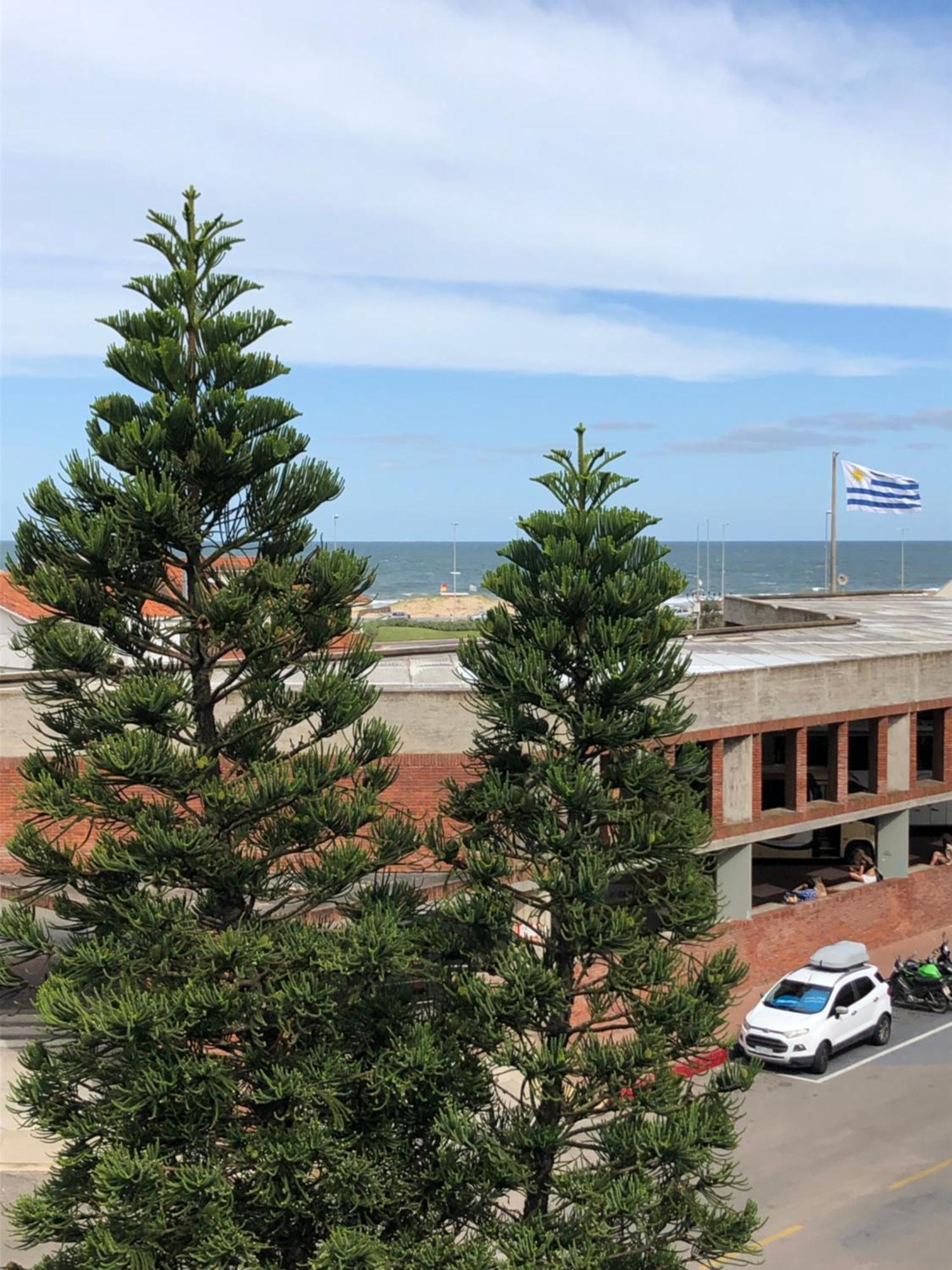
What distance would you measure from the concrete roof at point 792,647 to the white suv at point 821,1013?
6.12m

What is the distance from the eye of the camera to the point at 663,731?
1491 cm

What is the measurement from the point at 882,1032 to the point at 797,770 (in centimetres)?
556

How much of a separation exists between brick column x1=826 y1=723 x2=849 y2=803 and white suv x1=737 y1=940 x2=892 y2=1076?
3.72m

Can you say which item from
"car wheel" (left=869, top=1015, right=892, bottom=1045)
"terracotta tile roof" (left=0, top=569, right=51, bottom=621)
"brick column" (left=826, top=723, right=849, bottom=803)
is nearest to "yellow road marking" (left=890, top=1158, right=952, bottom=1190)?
"car wheel" (left=869, top=1015, right=892, bottom=1045)

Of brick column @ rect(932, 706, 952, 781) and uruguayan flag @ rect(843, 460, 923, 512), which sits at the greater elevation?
uruguayan flag @ rect(843, 460, 923, 512)

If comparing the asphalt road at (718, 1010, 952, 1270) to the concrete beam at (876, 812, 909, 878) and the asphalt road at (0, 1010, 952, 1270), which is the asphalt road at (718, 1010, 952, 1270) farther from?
the concrete beam at (876, 812, 909, 878)

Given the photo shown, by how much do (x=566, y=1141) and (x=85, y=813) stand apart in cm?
615

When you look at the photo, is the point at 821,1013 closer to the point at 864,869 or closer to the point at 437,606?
the point at 864,869

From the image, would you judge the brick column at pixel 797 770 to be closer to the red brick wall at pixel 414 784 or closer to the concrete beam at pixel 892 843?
the concrete beam at pixel 892 843

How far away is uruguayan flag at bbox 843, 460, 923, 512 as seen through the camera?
52.0 meters

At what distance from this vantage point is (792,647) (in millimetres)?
33469

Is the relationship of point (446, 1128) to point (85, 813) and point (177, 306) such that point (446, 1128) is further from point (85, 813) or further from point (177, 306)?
point (177, 306)

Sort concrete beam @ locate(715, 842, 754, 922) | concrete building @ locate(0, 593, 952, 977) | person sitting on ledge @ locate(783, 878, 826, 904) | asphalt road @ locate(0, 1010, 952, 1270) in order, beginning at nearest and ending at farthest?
asphalt road @ locate(0, 1010, 952, 1270) < concrete building @ locate(0, 593, 952, 977) < concrete beam @ locate(715, 842, 754, 922) < person sitting on ledge @ locate(783, 878, 826, 904)

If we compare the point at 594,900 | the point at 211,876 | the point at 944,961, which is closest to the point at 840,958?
the point at 944,961
